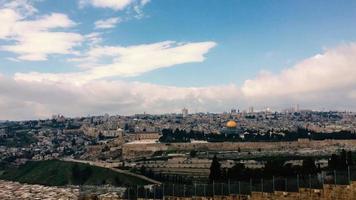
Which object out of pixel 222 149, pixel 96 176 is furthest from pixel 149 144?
pixel 96 176

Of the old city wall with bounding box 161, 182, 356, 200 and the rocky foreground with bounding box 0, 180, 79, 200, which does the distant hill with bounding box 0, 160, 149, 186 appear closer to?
the rocky foreground with bounding box 0, 180, 79, 200

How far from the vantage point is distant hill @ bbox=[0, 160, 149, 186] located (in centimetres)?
10691

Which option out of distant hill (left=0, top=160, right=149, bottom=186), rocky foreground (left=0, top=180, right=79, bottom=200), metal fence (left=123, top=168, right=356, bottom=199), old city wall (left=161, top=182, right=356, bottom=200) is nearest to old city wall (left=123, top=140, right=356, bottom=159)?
distant hill (left=0, top=160, right=149, bottom=186)

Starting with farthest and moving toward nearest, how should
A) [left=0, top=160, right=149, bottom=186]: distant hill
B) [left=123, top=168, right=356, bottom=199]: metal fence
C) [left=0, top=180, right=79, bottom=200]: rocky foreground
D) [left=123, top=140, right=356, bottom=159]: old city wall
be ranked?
[left=123, top=140, right=356, bottom=159]: old city wall → [left=0, top=160, right=149, bottom=186]: distant hill → [left=0, top=180, right=79, bottom=200]: rocky foreground → [left=123, top=168, right=356, bottom=199]: metal fence

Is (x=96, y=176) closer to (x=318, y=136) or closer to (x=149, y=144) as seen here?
(x=149, y=144)

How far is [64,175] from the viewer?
124000 millimetres

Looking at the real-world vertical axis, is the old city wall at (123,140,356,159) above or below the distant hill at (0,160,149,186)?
above

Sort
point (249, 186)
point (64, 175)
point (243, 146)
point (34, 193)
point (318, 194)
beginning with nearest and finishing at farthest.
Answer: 1. point (318, 194)
2. point (249, 186)
3. point (34, 193)
4. point (64, 175)
5. point (243, 146)

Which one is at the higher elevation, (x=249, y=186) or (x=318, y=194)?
(x=318, y=194)

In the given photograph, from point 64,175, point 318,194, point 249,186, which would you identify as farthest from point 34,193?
point 318,194

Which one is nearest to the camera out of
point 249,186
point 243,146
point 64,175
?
point 249,186

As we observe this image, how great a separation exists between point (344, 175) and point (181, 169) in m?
90.0

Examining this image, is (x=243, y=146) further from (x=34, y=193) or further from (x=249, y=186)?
(x=249, y=186)

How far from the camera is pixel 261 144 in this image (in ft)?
485
